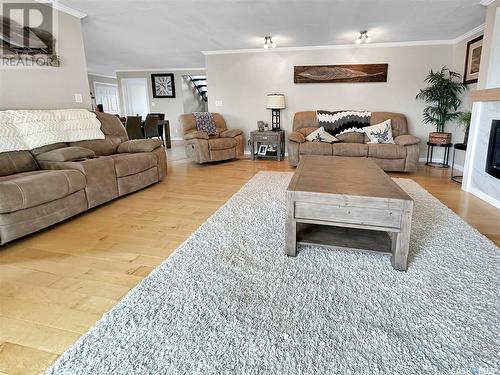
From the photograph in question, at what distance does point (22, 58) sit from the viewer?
125 inches

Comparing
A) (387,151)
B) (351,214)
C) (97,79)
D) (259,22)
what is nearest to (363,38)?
(259,22)

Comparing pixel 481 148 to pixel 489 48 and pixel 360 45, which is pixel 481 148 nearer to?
pixel 489 48

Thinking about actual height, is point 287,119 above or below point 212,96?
below

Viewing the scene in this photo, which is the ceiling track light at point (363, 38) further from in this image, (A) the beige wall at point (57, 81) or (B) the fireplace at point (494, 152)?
(A) the beige wall at point (57, 81)

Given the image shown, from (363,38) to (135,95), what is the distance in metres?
6.91

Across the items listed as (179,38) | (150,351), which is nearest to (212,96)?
(179,38)

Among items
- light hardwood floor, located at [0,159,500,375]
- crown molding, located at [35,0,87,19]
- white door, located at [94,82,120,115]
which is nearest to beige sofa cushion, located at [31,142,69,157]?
light hardwood floor, located at [0,159,500,375]

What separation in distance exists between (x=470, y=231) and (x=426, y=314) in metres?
1.31

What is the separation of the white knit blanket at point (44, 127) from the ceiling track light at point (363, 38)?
409 centimetres

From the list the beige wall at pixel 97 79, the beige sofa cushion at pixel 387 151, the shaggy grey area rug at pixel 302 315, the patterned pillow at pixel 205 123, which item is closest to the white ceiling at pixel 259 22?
the patterned pillow at pixel 205 123

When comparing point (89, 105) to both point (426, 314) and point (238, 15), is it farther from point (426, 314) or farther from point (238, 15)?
point (426, 314)

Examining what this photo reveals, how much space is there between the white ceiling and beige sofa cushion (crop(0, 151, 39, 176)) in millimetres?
1908

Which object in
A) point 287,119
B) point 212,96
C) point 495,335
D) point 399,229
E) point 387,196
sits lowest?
point 495,335

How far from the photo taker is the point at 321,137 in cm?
483
